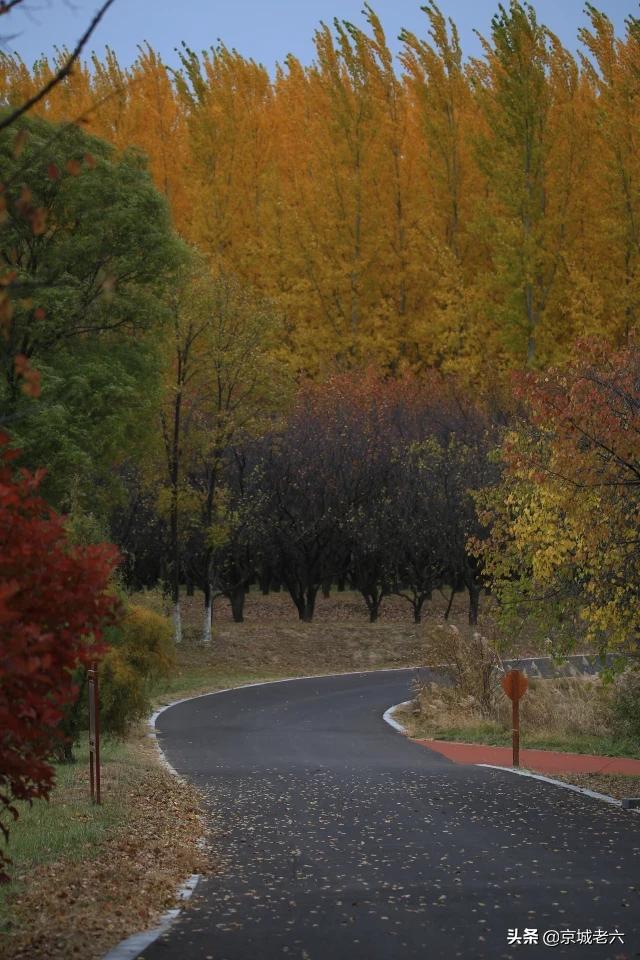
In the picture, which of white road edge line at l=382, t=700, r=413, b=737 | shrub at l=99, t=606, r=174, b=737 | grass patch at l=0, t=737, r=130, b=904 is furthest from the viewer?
white road edge line at l=382, t=700, r=413, b=737

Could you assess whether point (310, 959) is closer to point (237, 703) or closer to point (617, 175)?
point (237, 703)

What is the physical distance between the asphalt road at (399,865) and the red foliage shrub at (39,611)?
168 centimetres

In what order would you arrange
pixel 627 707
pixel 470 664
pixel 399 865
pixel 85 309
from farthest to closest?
pixel 85 309, pixel 470 664, pixel 627 707, pixel 399 865

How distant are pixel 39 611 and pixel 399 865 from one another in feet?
15.1

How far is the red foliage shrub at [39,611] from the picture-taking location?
19.1ft

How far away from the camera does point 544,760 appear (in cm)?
1811

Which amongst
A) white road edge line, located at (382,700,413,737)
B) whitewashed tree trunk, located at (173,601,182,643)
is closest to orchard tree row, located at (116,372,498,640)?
whitewashed tree trunk, located at (173,601,182,643)

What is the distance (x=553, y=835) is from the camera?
1077 cm

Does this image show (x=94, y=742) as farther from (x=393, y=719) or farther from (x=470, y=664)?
(x=393, y=719)

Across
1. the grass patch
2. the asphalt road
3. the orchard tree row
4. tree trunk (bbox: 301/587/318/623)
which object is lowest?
the asphalt road

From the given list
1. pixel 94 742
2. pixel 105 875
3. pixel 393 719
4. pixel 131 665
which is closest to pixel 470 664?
pixel 393 719

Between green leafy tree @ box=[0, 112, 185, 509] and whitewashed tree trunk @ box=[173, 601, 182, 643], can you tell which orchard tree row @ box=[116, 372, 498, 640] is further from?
green leafy tree @ box=[0, 112, 185, 509]

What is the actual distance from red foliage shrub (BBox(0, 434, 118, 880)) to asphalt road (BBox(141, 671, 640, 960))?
66.3 inches

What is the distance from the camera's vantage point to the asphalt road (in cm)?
715
